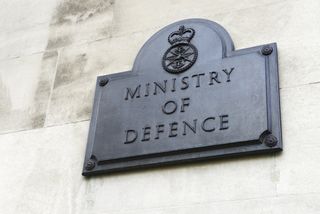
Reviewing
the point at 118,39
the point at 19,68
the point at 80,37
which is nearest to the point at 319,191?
the point at 118,39

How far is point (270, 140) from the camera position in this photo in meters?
3.68

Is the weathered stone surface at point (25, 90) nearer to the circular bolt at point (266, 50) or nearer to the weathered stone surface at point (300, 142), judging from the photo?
the circular bolt at point (266, 50)

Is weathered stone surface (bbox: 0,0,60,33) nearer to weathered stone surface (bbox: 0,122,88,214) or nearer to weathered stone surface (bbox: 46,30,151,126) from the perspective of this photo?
weathered stone surface (bbox: 46,30,151,126)

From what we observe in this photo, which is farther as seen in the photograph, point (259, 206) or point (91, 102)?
point (91, 102)

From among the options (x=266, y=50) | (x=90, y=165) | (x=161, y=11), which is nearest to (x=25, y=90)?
(x=90, y=165)

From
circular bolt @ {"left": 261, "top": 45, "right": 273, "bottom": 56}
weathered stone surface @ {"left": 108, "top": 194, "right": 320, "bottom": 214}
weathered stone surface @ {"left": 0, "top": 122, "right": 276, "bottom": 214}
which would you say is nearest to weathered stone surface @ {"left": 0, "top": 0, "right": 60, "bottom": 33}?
weathered stone surface @ {"left": 0, "top": 122, "right": 276, "bottom": 214}

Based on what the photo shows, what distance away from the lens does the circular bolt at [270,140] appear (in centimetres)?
366

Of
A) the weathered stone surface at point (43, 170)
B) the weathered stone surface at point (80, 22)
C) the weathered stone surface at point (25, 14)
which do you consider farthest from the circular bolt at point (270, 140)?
the weathered stone surface at point (25, 14)

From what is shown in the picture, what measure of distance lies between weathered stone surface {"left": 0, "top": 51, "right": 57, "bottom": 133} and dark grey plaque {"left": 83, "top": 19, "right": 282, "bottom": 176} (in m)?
0.56

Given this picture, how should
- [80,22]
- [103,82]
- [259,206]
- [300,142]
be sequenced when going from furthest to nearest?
1. [80,22]
2. [103,82]
3. [300,142]
4. [259,206]

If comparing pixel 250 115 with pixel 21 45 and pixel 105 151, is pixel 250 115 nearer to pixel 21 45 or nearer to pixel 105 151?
pixel 105 151

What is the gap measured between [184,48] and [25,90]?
1.46 meters

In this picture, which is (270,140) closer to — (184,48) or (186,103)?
(186,103)

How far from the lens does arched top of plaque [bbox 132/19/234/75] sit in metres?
4.29
